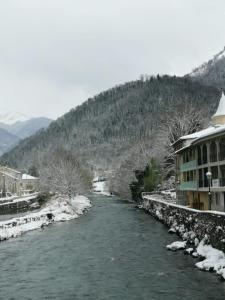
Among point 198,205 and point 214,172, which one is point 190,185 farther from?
point 214,172

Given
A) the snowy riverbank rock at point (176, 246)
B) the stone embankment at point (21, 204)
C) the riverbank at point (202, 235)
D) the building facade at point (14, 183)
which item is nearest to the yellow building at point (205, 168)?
the riverbank at point (202, 235)

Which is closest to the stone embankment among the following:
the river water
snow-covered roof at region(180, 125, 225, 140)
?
the river water

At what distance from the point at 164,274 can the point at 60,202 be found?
199 feet

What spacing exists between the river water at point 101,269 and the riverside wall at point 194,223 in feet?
6.74

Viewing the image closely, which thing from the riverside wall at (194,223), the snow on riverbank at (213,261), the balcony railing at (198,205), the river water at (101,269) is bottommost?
the river water at (101,269)

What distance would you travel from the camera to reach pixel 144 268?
114 ft

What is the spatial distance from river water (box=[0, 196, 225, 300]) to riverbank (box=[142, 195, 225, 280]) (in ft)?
3.22

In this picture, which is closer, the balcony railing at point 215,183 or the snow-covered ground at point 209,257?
the snow-covered ground at point 209,257

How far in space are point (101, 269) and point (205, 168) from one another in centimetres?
2484

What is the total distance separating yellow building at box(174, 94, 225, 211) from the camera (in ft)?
163

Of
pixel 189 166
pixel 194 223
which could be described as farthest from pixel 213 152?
pixel 189 166

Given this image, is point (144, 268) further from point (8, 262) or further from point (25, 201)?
point (25, 201)

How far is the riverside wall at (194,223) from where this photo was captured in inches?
1383

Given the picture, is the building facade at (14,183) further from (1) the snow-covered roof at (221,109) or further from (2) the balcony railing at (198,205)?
(2) the balcony railing at (198,205)
